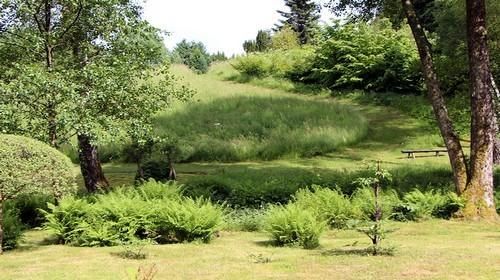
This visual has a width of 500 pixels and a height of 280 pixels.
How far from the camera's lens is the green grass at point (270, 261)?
535 cm

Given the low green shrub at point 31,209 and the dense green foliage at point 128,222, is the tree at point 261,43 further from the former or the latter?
the dense green foliage at point 128,222

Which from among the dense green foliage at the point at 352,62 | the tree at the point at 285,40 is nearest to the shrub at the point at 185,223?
the dense green foliage at the point at 352,62

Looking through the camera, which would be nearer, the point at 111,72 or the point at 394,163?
the point at 111,72

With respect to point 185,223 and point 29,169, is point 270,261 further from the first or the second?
point 29,169

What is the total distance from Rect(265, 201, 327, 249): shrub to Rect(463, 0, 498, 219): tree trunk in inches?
172

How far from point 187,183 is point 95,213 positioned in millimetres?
4569

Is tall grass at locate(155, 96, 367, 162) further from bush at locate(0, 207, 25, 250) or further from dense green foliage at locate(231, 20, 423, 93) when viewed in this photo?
bush at locate(0, 207, 25, 250)

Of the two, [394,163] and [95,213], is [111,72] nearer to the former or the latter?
[95,213]

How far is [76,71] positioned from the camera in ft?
33.0

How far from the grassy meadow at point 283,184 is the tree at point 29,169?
3.22ft

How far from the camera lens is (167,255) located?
6.72 metres

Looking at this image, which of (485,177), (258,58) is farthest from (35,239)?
(258,58)

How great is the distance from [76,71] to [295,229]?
19.5 ft

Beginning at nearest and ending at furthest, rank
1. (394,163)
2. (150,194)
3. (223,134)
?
(150,194)
(394,163)
(223,134)
